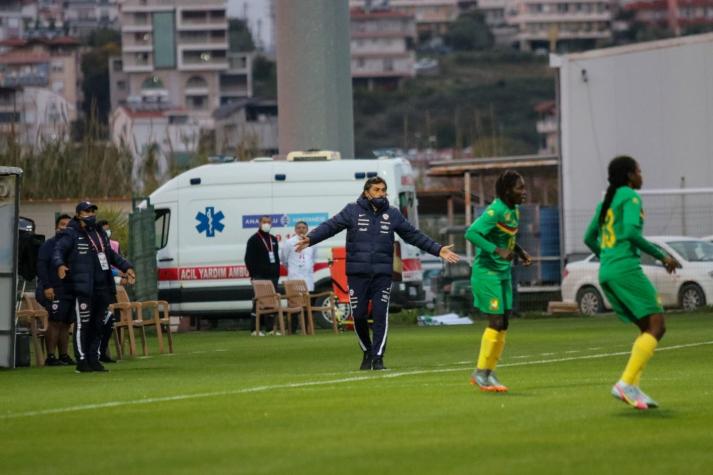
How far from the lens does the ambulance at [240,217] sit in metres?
35.5

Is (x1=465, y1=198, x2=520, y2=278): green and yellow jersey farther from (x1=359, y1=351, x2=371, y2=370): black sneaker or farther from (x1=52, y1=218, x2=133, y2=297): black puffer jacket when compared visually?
(x1=52, y1=218, x2=133, y2=297): black puffer jacket

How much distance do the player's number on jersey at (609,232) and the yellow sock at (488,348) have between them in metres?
2.14

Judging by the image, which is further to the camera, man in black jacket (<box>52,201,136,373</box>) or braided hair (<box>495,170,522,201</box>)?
man in black jacket (<box>52,201,136,373</box>)

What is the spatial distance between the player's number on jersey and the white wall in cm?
2927

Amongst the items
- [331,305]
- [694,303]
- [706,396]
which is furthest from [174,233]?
[706,396]

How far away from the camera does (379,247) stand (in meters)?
20.2

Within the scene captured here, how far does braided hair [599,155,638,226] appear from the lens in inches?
568

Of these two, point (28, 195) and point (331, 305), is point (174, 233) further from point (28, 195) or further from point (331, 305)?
point (28, 195)

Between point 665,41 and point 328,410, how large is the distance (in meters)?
33.1

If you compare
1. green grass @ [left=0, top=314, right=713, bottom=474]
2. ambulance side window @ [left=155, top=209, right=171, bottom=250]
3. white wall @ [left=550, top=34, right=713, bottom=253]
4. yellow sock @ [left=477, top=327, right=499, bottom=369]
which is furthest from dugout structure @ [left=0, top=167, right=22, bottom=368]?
white wall @ [left=550, top=34, right=713, bottom=253]

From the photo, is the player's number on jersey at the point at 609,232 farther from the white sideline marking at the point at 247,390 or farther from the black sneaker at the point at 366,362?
the black sneaker at the point at 366,362

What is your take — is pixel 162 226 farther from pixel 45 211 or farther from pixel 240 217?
pixel 45 211

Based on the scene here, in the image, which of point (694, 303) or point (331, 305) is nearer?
point (331, 305)

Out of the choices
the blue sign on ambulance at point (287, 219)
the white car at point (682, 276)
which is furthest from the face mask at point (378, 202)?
the white car at point (682, 276)
